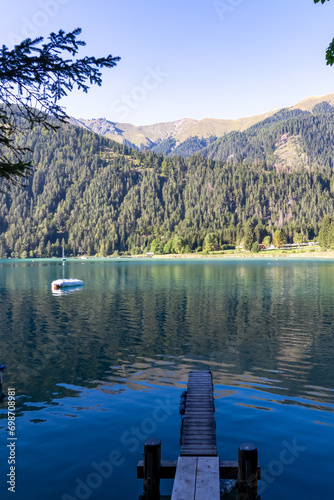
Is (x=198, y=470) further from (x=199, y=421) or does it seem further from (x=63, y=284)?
(x=63, y=284)

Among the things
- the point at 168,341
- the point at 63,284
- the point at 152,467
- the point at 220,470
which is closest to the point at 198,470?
the point at 220,470

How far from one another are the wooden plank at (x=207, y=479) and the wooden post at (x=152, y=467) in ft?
4.41

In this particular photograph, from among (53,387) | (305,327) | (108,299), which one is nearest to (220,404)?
(53,387)

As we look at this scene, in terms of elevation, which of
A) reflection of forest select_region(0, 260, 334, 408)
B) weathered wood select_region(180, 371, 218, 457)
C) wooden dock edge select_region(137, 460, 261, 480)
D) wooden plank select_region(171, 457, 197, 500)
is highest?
wooden plank select_region(171, 457, 197, 500)

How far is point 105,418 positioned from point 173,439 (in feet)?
13.2

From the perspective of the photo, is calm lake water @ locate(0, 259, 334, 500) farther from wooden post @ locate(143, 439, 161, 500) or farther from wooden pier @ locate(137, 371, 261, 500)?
wooden pier @ locate(137, 371, 261, 500)

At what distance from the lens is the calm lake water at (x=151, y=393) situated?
1429cm

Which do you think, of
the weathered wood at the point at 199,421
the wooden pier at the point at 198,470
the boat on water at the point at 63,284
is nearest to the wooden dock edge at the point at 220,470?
the wooden pier at the point at 198,470

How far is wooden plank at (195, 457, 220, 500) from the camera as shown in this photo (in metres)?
10.2

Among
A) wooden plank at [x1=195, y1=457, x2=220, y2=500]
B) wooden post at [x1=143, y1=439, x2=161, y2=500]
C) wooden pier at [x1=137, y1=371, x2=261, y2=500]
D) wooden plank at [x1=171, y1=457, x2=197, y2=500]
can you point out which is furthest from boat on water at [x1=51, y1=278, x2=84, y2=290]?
wooden plank at [x1=195, y1=457, x2=220, y2=500]

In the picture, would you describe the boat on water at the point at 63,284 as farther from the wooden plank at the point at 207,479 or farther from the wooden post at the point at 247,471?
the wooden post at the point at 247,471

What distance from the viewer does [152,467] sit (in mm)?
11711

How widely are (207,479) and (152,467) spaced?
1786 millimetres

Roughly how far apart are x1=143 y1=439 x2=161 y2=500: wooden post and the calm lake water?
1.54m
